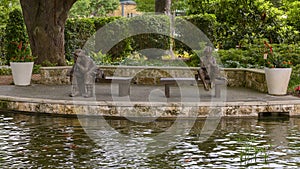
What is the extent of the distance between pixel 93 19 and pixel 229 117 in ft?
42.4

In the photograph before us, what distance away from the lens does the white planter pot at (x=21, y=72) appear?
653 inches

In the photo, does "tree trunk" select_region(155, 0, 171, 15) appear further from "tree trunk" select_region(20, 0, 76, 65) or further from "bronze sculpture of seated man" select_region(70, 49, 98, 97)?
"bronze sculpture of seated man" select_region(70, 49, 98, 97)

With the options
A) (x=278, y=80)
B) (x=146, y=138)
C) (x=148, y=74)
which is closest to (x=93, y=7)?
(x=148, y=74)

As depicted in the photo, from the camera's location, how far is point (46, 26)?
61.5 ft

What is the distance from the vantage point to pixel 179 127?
39.2 feet

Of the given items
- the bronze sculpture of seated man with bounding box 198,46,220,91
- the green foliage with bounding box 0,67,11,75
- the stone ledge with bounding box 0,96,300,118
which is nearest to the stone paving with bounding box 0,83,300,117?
the stone ledge with bounding box 0,96,300,118

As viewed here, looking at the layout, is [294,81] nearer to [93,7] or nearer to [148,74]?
[148,74]

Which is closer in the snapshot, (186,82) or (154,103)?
(154,103)

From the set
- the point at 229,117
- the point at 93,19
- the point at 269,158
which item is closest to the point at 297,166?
the point at 269,158

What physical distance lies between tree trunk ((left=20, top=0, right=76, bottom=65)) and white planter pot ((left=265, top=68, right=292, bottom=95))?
23.2 ft

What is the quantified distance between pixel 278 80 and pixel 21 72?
22.0ft

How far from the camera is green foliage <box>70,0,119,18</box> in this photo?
138ft

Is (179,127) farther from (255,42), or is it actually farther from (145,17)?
(145,17)

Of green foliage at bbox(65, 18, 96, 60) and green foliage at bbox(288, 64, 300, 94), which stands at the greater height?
green foliage at bbox(65, 18, 96, 60)
